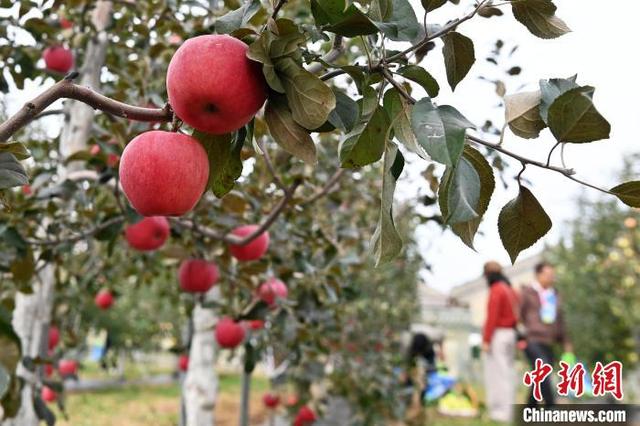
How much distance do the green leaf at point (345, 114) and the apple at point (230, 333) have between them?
6.06 ft

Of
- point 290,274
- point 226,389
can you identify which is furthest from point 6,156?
point 226,389

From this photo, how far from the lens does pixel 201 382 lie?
115 inches

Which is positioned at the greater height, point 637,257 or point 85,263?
point 637,257

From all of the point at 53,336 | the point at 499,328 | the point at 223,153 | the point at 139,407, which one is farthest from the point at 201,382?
the point at 139,407

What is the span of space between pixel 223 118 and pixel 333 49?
0.70ft

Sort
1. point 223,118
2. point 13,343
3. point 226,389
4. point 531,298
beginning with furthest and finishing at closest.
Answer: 1. point 226,389
2. point 531,298
3. point 223,118
4. point 13,343

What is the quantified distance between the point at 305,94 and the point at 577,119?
321 mm

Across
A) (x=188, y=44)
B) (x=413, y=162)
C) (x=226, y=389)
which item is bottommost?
(x=226, y=389)

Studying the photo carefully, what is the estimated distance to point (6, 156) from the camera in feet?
2.55

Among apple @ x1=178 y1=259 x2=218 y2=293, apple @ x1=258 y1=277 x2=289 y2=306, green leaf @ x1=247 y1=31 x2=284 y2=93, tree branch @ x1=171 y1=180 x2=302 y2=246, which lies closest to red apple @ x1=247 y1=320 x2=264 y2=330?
apple @ x1=258 y1=277 x2=289 y2=306

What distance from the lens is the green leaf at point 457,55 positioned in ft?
2.64

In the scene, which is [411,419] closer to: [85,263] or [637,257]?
[85,263]

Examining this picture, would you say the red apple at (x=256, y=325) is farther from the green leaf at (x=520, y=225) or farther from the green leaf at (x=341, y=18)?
the green leaf at (x=341, y=18)

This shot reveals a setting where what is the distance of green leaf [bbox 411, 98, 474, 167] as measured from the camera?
629mm
